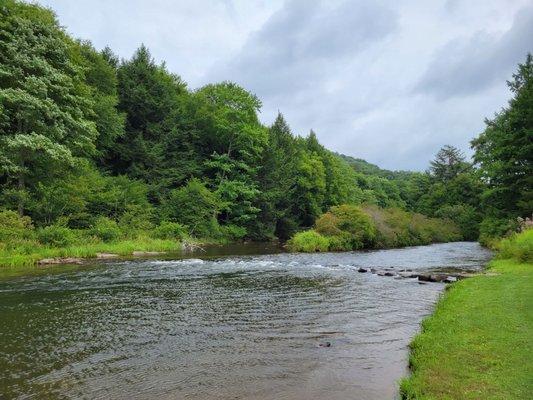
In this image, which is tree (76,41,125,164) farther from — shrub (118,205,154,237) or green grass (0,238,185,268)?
green grass (0,238,185,268)

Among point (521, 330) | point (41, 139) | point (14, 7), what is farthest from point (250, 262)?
point (14, 7)

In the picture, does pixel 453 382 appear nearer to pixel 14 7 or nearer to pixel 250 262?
pixel 250 262

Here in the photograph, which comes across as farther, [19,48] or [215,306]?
[19,48]

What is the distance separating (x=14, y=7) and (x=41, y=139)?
→ 1250 centimetres

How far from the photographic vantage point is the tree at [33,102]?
96.7 feet

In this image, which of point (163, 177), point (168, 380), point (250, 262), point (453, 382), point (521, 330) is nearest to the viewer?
point (453, 382)

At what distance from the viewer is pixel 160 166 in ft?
171

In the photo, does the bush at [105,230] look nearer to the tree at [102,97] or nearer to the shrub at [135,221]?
the shrub at [135,221]

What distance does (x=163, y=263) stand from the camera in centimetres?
2780

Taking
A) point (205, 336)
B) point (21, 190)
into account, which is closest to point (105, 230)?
point (21, 190)

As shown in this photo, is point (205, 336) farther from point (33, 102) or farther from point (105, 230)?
point (33, 102)

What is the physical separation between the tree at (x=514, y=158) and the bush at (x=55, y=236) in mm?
40665

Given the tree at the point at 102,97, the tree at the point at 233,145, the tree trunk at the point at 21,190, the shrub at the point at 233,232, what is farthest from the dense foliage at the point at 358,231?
the tree trunk at the point at 21,190

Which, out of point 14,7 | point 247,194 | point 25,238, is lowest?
point 25,238
